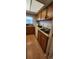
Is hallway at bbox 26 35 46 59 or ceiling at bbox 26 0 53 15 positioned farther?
ceiling at bbox 26 0 53 15

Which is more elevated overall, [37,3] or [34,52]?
[37,3]

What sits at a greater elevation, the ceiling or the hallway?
the ceiling

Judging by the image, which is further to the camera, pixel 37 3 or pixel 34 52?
A: pixel 37 3

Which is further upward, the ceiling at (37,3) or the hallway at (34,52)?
the ceiling at (37,3)

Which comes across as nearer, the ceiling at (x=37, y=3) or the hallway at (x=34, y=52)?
the hallway at (x=34, y=52)
